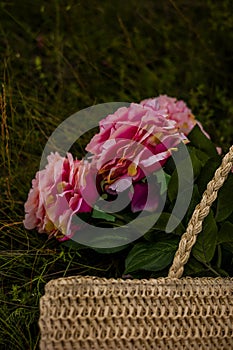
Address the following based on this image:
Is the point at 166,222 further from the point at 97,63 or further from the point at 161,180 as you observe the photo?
the point at 97,63

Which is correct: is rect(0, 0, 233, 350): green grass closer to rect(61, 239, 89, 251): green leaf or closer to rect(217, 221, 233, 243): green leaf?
rect(61, 239, 89, 251): green leaf

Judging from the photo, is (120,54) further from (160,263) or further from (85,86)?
(160,263)

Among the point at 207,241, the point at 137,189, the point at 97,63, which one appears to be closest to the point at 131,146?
the point at 137,189

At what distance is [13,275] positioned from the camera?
3.17 ft

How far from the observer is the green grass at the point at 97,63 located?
3.88ft

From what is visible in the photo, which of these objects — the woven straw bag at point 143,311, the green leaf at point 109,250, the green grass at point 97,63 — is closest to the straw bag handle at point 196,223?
the woven straw bag at point 143,311

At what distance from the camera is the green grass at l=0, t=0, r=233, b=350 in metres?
1.18

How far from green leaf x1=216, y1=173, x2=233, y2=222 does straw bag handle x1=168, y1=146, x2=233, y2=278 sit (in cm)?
7


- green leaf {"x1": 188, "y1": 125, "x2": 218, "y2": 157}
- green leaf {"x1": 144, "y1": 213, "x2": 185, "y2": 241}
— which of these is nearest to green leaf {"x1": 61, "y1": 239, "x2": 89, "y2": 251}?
green leaf {"x1": 144, "y1": 213, "x2": 185, "y2": 241}

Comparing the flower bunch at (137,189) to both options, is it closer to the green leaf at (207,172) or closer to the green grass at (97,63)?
the green leaf at (207,172)

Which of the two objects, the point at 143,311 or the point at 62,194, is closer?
the point at 143,311

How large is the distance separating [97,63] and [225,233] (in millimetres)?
769

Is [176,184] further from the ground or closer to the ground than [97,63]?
further from the ground

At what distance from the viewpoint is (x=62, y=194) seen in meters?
0.84
